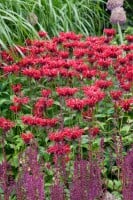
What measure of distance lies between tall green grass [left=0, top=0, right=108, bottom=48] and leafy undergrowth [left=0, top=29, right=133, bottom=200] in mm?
378

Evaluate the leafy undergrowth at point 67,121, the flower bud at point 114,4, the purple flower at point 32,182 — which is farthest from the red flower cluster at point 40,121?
the flower bud at point 114,4

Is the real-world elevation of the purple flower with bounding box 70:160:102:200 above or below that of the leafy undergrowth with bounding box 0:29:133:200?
above

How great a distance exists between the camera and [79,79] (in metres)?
4.05

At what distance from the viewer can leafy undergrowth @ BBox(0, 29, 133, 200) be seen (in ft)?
8.61

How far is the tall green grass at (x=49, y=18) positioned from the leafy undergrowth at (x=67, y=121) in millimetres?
378

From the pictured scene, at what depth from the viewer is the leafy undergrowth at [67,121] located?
2623 mm

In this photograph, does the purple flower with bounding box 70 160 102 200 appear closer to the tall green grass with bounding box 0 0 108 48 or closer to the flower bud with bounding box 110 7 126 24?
the tall green grass with bounding box 0 0 108 48

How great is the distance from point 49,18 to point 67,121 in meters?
2.31

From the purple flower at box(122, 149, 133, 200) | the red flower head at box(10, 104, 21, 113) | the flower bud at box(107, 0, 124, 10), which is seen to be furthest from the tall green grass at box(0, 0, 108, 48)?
the purple flower at box(122, 149, 133, 200)

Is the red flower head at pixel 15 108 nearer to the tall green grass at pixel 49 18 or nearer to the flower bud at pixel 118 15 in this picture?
the tall green grass at pixel 49 18

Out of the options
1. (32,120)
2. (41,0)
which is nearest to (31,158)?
(32,120)

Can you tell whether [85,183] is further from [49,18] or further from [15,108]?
[49,18]

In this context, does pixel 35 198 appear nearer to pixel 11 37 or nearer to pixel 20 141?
pixel 20 141

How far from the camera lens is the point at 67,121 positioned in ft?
12.2
